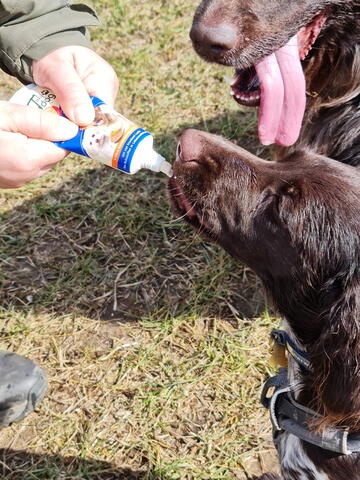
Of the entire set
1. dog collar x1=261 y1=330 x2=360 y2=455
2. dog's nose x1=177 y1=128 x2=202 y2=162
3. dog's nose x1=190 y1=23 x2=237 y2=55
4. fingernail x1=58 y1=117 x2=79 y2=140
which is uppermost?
dog's nose x1=190 y1=23 x2=237 y2=55

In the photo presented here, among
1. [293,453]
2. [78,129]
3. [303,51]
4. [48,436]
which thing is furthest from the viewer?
[48,436]

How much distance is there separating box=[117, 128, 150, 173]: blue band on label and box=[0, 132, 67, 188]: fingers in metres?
0.22

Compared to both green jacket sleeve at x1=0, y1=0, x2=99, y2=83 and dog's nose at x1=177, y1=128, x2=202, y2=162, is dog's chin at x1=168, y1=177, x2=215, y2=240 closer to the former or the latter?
dog's nose at x1=177, y1=128, x2=202, y2=162

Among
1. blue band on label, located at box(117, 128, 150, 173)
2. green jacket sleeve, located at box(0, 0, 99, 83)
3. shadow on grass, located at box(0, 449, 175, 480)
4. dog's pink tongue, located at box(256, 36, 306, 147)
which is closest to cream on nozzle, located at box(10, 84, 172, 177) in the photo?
blue band on label, located at box(117, 128, 150, 173)

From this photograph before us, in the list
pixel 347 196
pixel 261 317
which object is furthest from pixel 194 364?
pixel 347 196

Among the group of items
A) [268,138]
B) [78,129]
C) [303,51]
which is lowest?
[268,138]

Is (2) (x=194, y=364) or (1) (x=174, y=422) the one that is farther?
(2) (x=194, y=364)

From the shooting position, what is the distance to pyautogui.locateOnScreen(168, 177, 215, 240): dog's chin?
2.82 m

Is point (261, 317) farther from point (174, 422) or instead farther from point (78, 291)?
point (78, 291)

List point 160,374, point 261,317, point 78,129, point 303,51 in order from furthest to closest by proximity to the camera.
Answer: point 261,317 < point 160,374 < point 303,51 < point 78,129

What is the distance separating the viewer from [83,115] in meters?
2.41

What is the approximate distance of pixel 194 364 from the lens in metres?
3.62

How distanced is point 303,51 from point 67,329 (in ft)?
6.55

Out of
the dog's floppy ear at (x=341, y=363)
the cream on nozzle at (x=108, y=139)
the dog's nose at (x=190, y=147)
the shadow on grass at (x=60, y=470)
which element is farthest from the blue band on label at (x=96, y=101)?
the shadow on grass at (x=60, y=470)
